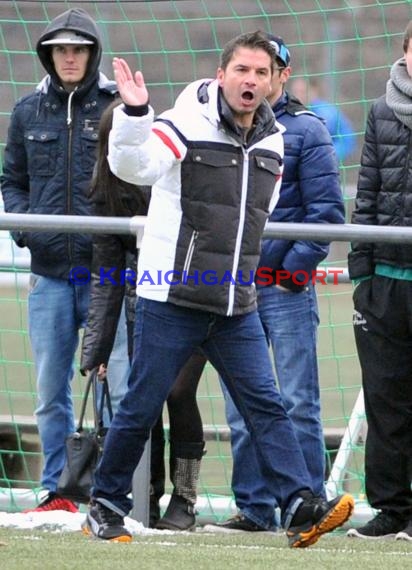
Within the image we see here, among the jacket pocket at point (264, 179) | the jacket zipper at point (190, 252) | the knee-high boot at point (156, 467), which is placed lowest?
the knee-high boot at point (156, 467)

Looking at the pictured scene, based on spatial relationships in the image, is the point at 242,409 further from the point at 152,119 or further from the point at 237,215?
the point at 152,119

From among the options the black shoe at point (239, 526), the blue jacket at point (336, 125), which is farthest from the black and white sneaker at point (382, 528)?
the blue jacket at point (336, 125)

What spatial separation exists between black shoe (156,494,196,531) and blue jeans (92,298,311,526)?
811 millimetres

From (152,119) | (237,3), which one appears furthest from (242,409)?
(237,3)

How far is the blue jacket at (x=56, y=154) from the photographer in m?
6.63

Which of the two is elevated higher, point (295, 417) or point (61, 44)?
point (61, 44)

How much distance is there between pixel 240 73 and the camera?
18.0 feet

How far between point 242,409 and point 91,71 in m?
1.94

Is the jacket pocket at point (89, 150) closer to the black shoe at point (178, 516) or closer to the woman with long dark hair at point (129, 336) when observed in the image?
the woman with long dark hair at point (129, 336)

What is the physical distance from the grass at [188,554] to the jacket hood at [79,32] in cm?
209

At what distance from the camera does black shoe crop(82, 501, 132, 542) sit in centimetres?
562

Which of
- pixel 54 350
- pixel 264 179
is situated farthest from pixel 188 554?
pixel 54 350

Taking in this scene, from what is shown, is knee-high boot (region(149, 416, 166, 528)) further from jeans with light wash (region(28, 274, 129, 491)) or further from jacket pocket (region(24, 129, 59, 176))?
jacket pocket (region(24, 129, 59, 176))

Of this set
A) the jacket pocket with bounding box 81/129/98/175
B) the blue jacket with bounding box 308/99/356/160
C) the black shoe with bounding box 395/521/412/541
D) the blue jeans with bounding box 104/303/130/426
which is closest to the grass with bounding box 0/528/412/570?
the black shoe with bounding box 395/521/412/541
